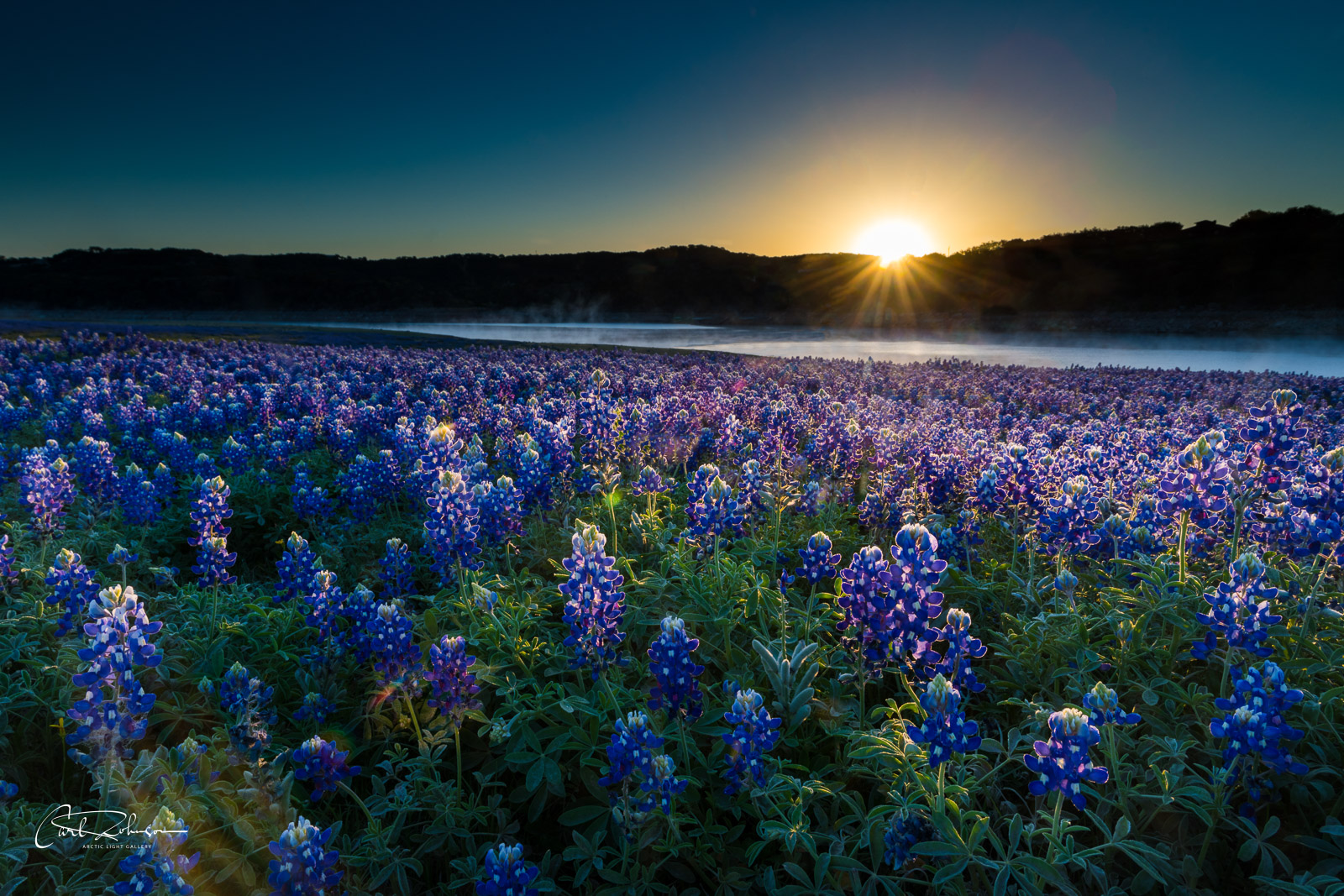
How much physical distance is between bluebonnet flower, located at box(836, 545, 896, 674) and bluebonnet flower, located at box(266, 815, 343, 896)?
2222 mm

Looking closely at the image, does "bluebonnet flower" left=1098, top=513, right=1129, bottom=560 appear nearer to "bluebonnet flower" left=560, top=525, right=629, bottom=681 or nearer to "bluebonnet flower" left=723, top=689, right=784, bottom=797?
"bluebonnet flower" left=723, top=689, right=784, bottom=797

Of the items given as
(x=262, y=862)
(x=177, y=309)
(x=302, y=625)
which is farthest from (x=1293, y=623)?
(x=177, y=309)

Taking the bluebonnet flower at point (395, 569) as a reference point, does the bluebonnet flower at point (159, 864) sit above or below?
below

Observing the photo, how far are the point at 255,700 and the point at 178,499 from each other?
18.2ft

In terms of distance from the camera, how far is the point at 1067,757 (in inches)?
85.3

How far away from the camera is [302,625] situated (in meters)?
4.32

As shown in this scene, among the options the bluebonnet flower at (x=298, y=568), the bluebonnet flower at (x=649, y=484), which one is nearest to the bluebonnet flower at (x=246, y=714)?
the bluebonnet flower at (x=298, y=568)

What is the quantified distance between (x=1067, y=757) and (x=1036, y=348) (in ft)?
187

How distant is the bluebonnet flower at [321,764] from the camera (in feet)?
8.94

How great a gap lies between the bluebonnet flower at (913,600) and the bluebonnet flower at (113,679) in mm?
3108

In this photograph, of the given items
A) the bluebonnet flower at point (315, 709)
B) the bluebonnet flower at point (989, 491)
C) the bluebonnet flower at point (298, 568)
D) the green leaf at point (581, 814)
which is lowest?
the green leaf at point (581, 814)

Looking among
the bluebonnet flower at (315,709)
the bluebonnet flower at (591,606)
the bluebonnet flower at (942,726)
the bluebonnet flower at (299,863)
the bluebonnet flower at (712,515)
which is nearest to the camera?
the bluebonnet flower at (299,863)

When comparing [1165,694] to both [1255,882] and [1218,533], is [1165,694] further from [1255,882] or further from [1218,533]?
[1218,533]

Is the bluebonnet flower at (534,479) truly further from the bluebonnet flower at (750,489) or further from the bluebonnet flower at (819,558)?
the bluebonnet flower at (819,558)
